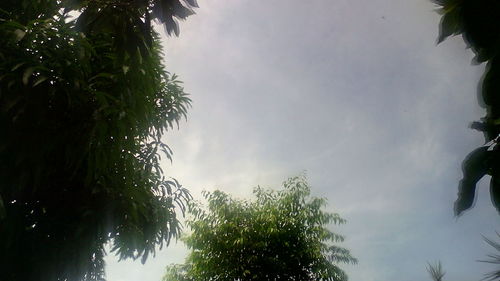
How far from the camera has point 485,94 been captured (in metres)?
1.00

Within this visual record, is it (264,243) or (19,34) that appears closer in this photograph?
(19,34)

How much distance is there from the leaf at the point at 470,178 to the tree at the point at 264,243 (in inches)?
363

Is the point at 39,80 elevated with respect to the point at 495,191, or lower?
elevated

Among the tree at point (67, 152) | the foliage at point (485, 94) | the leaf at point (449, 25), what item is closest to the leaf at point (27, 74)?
the tree at point (67, 152)

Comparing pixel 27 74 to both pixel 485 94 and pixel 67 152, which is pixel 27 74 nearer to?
pixel 67 152

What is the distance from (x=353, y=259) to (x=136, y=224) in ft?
21.9

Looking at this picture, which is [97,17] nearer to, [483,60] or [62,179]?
[483,60]

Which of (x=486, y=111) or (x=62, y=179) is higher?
(x=62, y=179)

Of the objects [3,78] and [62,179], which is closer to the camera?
[3,78]

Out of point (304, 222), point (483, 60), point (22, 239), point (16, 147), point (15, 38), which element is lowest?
point (483, 60)

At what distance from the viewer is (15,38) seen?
14.4 feet

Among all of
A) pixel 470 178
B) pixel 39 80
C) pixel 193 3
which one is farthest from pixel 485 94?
pixel 39 80

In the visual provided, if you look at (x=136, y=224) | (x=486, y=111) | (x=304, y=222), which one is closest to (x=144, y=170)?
(x=136, y=224)

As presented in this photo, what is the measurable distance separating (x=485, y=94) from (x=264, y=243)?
957 cm
